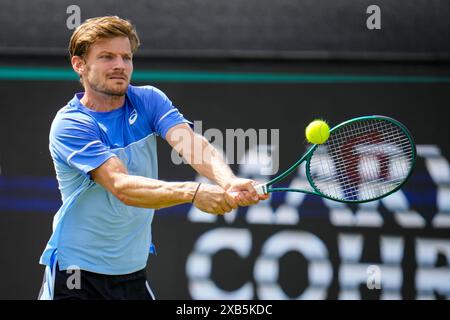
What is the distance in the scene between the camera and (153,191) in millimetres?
3639

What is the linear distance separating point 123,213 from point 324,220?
1.85 meters

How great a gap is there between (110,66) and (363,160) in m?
1.70

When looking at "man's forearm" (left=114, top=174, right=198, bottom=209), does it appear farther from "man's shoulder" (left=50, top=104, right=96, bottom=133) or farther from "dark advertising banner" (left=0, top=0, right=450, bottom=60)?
"dark advertising banner" (left=0, top=0, right=450, bottom=60)

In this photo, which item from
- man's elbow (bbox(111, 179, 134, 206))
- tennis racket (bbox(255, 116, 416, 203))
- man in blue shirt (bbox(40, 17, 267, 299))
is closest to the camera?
man's elbow (bbox(111, 179, 134, 206))

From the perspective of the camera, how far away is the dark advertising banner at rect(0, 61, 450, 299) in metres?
5.50

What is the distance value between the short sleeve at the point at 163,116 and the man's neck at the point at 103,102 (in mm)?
141

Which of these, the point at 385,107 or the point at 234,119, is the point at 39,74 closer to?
the point at 234,119

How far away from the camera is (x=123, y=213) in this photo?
3.97 m

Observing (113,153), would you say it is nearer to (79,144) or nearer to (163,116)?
(79,144)

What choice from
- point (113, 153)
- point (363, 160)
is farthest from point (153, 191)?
point (363, 160)

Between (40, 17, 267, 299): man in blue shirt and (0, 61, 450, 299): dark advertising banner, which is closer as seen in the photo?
(40, 17, 267, 299): man in blue shirt

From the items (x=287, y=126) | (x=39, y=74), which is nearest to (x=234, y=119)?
(x=287, y=126)

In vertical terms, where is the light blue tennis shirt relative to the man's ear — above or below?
below

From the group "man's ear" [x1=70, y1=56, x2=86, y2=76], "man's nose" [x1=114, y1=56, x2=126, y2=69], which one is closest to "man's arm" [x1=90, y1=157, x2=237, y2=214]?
"man's nose" [x1=114, y1=56, x2=126, y2=69]
